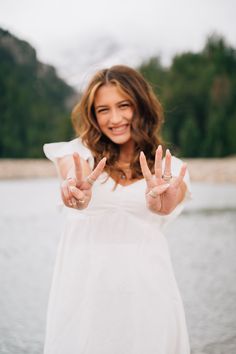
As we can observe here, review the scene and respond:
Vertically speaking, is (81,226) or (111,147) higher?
(111,147)

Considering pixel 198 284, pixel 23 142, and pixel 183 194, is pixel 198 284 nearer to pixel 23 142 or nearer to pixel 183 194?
pixel 183 194

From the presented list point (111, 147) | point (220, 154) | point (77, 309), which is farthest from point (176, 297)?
point (220, 154)

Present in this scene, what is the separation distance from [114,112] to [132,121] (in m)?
0.11

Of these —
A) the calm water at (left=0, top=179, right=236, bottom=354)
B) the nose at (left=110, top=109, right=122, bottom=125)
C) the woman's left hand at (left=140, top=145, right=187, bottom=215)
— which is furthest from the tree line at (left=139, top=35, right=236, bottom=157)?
the woman's left hand at (left=140, top=145, right=187, bottom=215)

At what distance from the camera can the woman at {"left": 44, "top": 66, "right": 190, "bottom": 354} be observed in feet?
6.53

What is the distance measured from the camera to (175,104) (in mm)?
32719

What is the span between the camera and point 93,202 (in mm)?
2096

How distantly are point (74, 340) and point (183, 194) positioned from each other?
0.72 meters

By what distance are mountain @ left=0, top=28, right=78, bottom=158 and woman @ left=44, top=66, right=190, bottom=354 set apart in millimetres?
28904

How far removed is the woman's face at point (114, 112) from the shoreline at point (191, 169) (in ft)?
54.2

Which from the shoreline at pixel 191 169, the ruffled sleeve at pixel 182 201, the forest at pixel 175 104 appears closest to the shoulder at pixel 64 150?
the ruffled sleeve at pixel 182 201

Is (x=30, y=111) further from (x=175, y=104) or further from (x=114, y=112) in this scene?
(x=114, y=112)

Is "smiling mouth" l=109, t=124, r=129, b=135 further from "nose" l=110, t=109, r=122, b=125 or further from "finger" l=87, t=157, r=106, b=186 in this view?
"finger" l=87, t=157, r=106, b=186

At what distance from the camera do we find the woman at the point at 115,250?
6.53 feet
